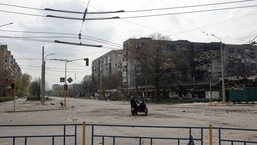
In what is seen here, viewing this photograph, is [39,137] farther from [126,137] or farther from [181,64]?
[181,64]

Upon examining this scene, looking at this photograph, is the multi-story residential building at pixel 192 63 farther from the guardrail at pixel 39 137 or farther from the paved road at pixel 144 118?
the guardrail at pixel 39 137

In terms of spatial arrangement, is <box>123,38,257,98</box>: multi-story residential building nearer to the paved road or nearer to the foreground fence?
the paved road

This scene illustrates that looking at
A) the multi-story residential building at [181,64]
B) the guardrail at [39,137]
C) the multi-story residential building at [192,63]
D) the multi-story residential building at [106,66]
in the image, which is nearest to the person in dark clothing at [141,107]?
the guardrail at [39,137]

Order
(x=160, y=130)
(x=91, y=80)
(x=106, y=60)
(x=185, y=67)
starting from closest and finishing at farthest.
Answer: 1. (x=160, y=130)
2. (x=185, y=67)
3. (x=106, y=60)
4. (x=91, y=80)

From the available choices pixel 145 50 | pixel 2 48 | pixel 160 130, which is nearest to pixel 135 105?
pixel 160 130

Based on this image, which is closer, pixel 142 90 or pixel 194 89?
pixel 194 89

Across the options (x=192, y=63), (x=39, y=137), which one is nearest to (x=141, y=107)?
(x=39, y=137)

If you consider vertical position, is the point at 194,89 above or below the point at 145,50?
below

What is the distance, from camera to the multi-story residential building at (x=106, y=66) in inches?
5630

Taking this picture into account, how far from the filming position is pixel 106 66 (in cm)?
15562

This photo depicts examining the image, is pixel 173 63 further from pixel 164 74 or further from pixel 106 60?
pixel 106 60

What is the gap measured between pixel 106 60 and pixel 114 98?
43952mm

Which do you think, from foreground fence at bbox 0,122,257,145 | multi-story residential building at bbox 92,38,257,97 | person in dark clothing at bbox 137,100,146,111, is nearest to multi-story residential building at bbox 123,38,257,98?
multi-story residential building at bbox 92,38,257,97

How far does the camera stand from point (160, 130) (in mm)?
18016
